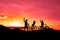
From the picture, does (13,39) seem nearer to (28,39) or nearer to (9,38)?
(9,38)

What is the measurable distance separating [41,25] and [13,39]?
17.0 metres

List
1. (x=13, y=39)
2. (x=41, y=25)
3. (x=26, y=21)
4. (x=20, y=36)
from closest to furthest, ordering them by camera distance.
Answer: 1. (x=13, y=39)
2. (x=20, y=36)
3. (x=26, y=21)
4. (x=41, y=25)

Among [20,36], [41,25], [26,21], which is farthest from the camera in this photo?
[41,25]

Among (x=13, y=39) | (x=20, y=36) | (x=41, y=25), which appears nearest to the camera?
(x=13, y=39)

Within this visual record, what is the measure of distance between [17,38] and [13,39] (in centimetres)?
111

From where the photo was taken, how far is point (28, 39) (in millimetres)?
34844

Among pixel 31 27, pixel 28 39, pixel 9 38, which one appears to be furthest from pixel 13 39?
pixel 31 27

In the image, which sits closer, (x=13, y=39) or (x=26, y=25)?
(x=13, y=39)

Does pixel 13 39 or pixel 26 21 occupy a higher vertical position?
pixel 26 21

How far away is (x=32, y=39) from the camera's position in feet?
116

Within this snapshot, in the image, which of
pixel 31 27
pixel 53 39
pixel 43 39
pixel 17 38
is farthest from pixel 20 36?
pixel 31 27

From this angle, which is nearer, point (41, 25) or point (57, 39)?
point (57, 39)

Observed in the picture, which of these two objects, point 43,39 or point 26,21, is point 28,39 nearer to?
point 43,39

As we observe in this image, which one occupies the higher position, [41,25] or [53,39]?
[41,25]
